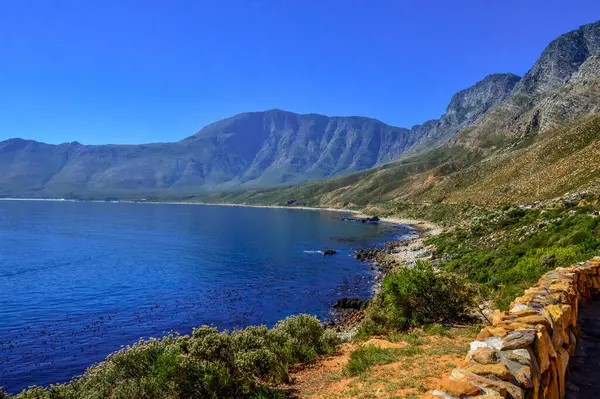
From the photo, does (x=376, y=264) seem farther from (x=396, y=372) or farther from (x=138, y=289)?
(x=396, y=372)

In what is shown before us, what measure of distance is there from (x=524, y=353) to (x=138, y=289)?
52.9m

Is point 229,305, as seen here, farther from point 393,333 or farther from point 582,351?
point 582,351

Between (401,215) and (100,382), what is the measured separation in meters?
146

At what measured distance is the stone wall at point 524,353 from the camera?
18.6 ft

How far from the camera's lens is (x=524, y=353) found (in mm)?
6551

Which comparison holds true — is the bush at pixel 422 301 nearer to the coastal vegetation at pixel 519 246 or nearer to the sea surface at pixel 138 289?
the coastal vegetation at pixel 519 246

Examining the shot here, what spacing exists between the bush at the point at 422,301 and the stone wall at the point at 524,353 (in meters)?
6.81

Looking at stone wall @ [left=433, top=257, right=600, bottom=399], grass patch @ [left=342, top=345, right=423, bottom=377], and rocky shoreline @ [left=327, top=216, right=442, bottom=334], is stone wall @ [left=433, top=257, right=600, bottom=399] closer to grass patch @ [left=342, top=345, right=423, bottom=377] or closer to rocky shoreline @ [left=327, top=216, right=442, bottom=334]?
grass patch @ [left=342, top=345, right=423, bottom=377]

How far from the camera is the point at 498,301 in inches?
666

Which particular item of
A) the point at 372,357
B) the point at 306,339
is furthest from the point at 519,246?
the point at 372,357

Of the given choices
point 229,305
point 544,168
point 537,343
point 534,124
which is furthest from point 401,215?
point 537,343

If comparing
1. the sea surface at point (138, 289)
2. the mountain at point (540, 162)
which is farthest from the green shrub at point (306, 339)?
the mountain at point (540, 162)

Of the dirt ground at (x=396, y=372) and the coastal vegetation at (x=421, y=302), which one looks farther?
the coastal vegetation at (x=421, y=302)

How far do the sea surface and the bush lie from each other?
2222cm
